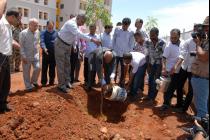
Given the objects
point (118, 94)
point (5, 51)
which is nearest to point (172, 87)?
point (118, 94)

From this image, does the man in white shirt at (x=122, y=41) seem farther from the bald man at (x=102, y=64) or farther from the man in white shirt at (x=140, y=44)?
the bald man at (x=102, y=64)

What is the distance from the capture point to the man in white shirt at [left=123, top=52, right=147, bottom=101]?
793 centimetres

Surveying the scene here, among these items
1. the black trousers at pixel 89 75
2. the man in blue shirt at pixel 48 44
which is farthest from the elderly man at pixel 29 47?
the black trousers at pixel 89 75

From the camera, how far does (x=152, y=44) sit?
26.2 feet

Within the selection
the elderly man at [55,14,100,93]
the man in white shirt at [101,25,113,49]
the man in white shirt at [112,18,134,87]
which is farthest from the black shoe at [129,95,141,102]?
the man in white shirt at [101,25,113,49]

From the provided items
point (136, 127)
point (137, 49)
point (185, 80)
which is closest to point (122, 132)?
point (136, 127)

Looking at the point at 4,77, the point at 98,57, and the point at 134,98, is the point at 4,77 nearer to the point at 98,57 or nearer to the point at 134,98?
the point at 98,57

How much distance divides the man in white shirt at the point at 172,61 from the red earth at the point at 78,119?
22.1 inches

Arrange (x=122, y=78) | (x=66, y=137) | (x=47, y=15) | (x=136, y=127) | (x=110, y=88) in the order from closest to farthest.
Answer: (x=66, y=137) → (x=136, y=127) → (x=110, y=88) → (x=122, y=78) → (x=47, y=15)

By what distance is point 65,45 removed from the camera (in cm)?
769

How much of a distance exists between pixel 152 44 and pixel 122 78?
4.14ft

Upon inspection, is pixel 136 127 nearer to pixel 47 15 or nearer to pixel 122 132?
pixel 122 132

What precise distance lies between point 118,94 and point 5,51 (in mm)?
2793

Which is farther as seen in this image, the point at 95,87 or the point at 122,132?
the point at 95,87
